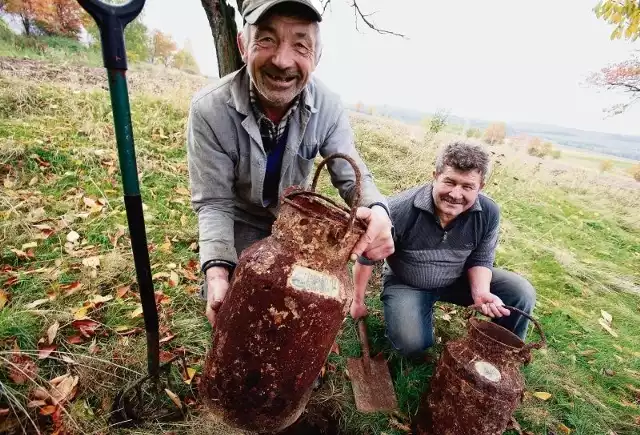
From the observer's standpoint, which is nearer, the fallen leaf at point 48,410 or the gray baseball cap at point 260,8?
the gray baseball cap at point 260,8

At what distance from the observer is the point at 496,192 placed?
25.7ft

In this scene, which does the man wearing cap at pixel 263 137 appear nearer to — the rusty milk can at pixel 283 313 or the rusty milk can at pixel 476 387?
the rusty milk can at pixel 283 313

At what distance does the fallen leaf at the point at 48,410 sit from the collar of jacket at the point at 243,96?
1.93 m

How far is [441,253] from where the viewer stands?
2881mm

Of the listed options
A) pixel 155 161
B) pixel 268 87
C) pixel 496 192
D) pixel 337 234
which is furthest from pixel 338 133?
pixel 496 192

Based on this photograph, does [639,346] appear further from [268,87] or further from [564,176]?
[564,176]

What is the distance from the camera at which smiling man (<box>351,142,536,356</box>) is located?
8.98 feet

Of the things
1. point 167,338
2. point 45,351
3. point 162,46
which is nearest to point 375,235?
point 167,338

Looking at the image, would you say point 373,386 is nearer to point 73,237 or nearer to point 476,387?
point 476,387

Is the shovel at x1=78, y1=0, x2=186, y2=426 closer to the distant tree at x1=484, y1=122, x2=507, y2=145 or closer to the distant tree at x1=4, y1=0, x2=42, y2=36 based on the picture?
the distant tree at x1=484, y1=122, x2=507, y2=145

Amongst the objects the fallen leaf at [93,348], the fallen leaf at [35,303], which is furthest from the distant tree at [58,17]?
the fallen leaf at [93,348]

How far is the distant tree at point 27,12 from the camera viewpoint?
552 inches

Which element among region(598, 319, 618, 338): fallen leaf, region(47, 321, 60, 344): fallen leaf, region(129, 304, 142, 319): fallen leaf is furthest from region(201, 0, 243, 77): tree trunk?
region(598, 319, 618, 338): fallen leaf

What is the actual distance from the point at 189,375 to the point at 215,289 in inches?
35.9
